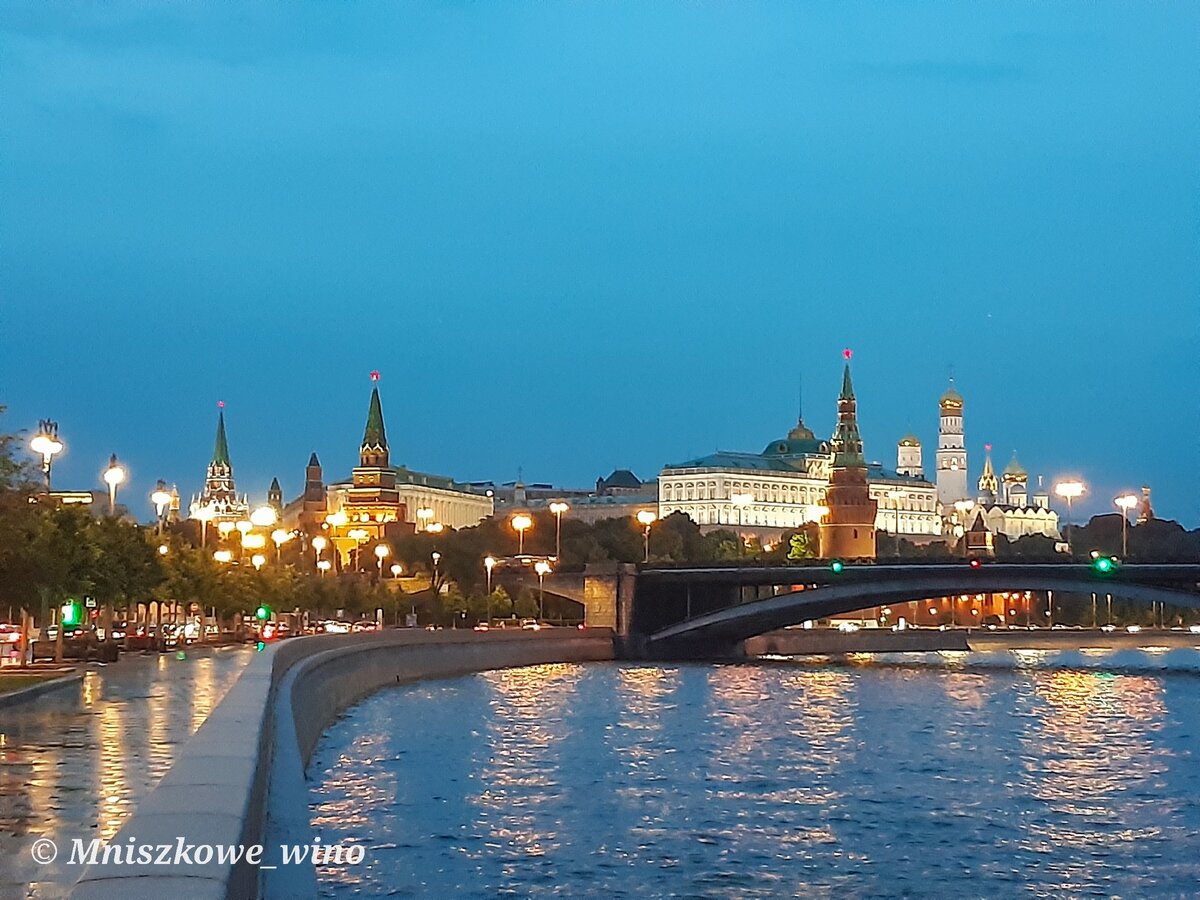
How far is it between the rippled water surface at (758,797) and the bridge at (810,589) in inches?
1141

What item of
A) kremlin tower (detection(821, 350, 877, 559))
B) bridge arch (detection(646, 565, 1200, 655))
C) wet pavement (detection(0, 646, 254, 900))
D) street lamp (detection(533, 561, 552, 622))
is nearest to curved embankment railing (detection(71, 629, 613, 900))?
wet pavement (detection(0, 646, 254, 900))

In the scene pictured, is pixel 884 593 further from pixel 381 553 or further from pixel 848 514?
pixel 848 514

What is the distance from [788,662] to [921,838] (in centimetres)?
7525

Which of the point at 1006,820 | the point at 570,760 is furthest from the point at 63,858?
the point at 570,760

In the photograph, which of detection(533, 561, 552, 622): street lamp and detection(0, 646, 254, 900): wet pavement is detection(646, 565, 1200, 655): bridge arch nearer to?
detection(533, 561, 552, 622): street lamp

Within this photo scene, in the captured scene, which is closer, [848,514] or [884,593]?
[884,593]

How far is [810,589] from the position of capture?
309ft

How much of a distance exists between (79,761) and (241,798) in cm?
886

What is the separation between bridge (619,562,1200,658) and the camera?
8381 cm

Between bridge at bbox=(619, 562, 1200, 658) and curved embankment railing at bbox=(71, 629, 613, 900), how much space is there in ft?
152

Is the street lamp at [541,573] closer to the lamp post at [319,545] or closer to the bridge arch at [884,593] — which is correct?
the bridge arch at [884,593]

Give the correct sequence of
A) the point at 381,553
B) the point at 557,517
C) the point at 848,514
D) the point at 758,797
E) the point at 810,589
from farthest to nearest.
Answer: the point at 848,514
the point at 381,553
the point at 557,517
the point at 810,589
the point at 758,797

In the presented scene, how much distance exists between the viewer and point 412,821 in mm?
23125

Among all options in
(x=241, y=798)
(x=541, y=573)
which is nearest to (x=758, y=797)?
(x=241, y=798)
